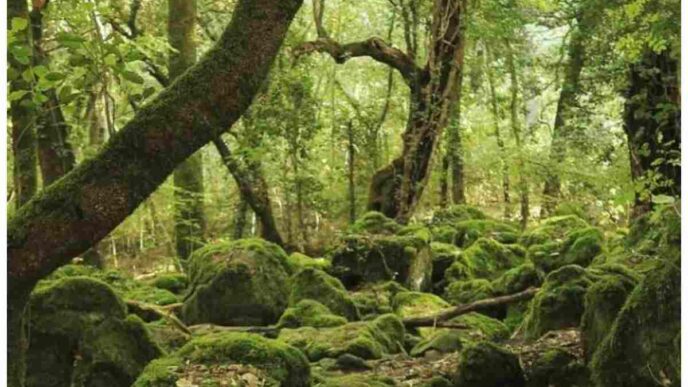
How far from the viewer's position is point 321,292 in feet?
29.4

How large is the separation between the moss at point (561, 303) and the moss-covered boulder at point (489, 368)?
1428mm

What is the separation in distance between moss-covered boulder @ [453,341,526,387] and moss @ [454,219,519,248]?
7.15 m

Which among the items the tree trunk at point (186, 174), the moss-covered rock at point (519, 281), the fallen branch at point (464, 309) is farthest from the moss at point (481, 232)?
the tree trunk at point (186, 174)

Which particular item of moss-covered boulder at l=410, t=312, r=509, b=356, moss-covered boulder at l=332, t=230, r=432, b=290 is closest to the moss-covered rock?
moss-covered boulder at l=410, t=312, r=509, b=356

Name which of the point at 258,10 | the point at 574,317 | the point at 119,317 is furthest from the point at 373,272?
the point at 258,10

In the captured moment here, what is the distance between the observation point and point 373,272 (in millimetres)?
10617

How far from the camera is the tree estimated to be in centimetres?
1305

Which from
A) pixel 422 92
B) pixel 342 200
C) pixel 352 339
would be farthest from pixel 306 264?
pixel 342 200

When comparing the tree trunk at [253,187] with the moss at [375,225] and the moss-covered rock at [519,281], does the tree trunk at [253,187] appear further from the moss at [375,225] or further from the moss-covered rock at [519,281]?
the moss-covered rock at [519,281]

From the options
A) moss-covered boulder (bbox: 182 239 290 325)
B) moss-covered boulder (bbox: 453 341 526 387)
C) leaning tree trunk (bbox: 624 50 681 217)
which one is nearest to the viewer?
moss-covered boulder (bbox: 453 341 526 387)

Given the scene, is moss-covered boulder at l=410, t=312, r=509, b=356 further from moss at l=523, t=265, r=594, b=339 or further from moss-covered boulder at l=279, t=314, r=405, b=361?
moss at l=523, t=265, r=594, b=339

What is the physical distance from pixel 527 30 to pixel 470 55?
1.56 m

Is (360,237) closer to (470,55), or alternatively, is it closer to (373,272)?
(373,272)

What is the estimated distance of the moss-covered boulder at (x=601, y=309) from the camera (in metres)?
5.54
